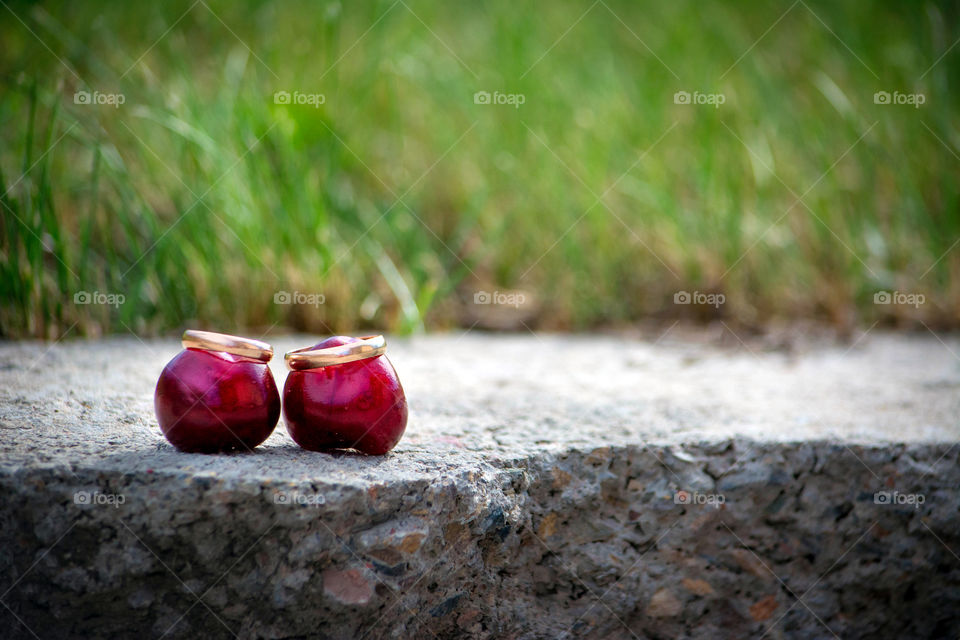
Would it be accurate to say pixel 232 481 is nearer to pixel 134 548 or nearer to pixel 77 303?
pixel 134 548

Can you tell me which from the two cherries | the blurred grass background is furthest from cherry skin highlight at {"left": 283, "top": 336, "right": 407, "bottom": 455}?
the blurred grass background

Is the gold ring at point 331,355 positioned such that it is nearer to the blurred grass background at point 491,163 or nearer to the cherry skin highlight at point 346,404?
the cherry skin highlight at point 346,404

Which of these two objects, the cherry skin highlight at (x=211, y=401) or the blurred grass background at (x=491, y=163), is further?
the blurred grass background at (x=491, y=163)

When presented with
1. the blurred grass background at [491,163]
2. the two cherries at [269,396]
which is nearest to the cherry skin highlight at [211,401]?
the two cherries at [269,396]

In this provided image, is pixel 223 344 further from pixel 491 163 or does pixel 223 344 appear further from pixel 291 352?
pixel 491 163

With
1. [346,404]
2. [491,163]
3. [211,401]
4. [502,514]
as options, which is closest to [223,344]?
[211,401]

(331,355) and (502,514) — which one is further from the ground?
(331,355)

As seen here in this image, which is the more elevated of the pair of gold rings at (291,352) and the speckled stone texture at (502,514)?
the pair of gold rings at (291,352)

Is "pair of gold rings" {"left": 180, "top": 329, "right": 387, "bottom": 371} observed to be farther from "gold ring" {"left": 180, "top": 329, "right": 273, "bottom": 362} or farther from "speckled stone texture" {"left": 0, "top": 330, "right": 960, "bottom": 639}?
"speckled stone texture" {"left": 0, "top": 330, "right": 960, "bottom": 639}
